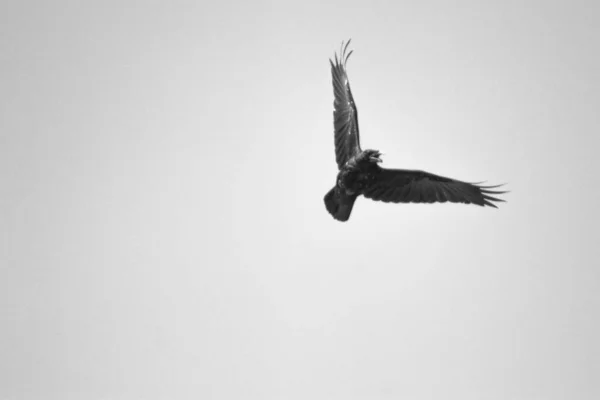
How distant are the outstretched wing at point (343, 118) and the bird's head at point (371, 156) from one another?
91 cm

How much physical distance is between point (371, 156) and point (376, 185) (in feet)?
3.42

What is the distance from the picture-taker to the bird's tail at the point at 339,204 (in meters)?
17.2

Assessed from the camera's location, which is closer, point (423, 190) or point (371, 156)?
point (371, 156)

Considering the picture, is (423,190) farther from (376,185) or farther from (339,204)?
(339,204)

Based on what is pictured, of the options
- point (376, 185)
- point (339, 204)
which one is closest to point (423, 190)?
point (376, 185)

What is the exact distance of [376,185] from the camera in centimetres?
1719

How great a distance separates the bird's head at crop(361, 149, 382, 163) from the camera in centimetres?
1636

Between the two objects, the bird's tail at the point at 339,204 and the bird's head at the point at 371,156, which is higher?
the bird's head at the point at 371,156

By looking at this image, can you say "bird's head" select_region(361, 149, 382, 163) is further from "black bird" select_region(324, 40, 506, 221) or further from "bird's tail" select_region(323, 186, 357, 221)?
"bird's tail" select_region(323, 186, 357, 221)

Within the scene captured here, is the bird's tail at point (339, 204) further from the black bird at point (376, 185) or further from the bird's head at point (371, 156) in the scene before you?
the bird's head at point (371, 156)

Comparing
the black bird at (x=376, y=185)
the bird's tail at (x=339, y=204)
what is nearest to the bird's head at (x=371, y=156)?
the black bird at (x=376, y=185)

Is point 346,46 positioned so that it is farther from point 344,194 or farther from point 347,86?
point 344,194

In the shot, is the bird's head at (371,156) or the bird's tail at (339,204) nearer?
the bird's head at (371,156)

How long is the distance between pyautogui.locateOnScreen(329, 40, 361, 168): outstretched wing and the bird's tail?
2.37ft
